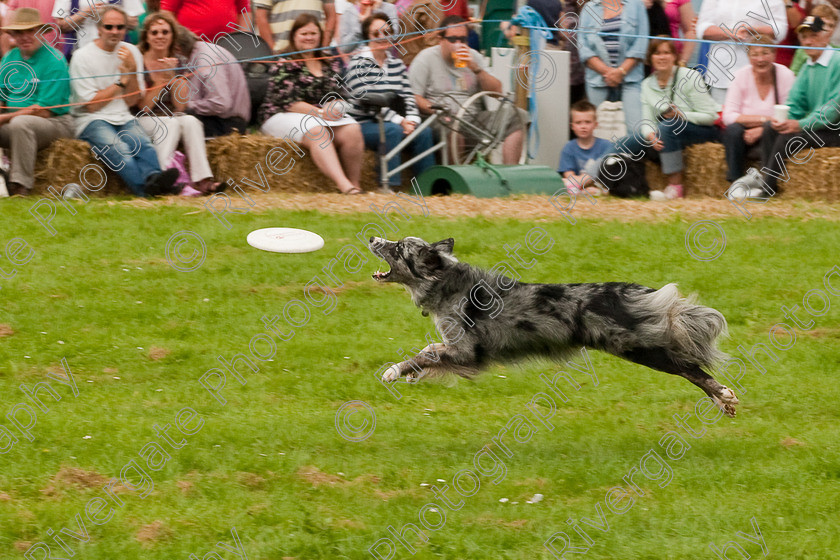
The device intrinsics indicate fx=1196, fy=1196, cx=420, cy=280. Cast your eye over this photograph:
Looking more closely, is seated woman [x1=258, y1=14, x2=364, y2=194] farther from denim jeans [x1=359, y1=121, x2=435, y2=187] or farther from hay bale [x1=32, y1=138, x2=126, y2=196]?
hay bale [x1=32, y1=138, x2=126, y2=196]

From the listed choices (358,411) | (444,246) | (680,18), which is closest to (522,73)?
(680,18)

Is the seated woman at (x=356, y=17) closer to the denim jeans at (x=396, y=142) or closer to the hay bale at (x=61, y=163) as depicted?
the denim jeans at (x=396, y=142)

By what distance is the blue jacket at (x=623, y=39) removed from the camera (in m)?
15.7

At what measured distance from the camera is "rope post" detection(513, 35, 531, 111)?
16203 millimetres

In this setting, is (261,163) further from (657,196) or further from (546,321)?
(546,321)

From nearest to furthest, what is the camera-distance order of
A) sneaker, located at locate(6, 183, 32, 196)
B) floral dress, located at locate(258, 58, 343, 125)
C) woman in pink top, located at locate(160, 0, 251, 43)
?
1. sneaker, located at locate(6, 183, 32, 196)
2. floral dress, located at locate(258, 58, 343, 125)
3. woman in pink top, located at locate(160, 0, 251, 43)

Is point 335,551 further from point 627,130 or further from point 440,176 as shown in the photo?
point 627,130

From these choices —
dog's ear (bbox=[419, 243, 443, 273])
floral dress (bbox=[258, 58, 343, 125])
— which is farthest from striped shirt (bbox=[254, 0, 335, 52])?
dog's ear (bbox=[419, 243, 443, 273])

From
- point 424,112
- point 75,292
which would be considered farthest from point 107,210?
point 424,112

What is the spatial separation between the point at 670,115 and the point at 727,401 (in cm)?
764

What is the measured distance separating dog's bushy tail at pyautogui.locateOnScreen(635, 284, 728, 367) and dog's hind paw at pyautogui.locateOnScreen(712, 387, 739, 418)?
335mm

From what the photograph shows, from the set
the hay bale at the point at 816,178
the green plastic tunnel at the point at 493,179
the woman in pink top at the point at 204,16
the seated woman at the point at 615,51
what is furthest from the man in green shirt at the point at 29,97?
the hay bale at the point at 816,178

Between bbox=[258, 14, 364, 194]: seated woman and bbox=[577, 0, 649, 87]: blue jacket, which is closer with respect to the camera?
bbox=[258, 14, 364, 194]: seated woman

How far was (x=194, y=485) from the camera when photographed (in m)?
7.72
